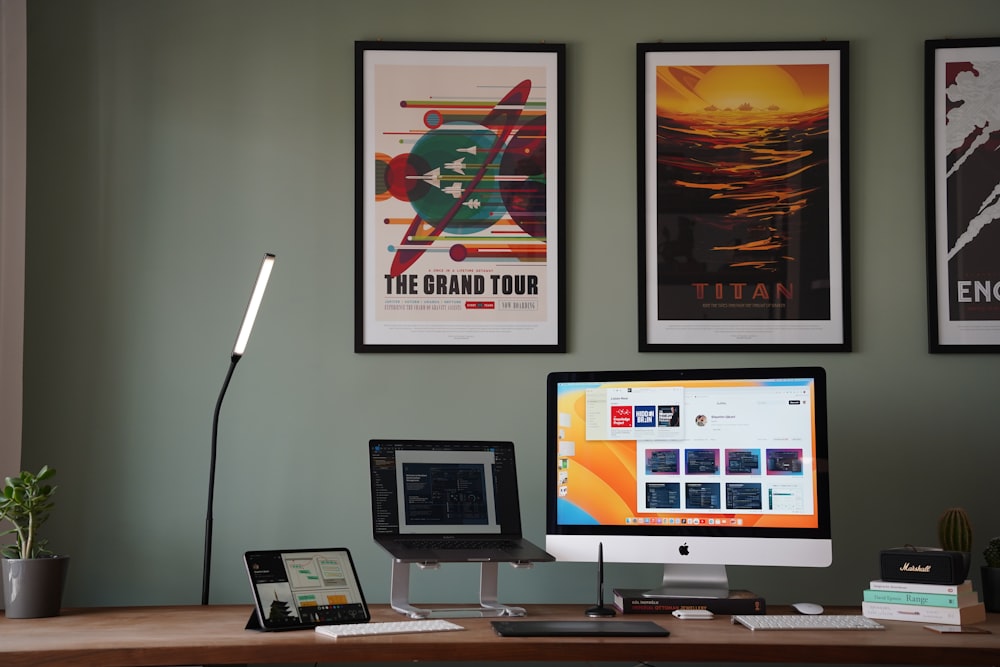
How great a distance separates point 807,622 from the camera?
197cm

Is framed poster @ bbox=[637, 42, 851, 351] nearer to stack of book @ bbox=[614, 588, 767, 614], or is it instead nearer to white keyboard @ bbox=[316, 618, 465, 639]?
stack of book @ bbox=[614, 588, 767, 614]

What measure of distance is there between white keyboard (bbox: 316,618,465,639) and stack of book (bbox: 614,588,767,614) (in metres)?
0.42

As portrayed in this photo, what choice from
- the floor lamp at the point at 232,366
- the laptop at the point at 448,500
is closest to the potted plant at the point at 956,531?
the laptop at the point at 448,500

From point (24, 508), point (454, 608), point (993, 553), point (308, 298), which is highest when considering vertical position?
point (308, 298)

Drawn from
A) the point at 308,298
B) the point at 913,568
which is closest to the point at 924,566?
the point at 913,568

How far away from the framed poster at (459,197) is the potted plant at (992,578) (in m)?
1.17

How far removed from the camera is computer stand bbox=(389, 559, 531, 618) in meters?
2.09

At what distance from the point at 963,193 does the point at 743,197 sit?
0.60m

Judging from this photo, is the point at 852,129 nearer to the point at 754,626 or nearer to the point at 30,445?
the point at 754,626

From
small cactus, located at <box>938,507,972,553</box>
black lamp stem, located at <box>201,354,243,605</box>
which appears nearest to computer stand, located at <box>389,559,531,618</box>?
black lamp stem, located at <box>201,354,243,605</box>

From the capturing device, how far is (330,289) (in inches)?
101

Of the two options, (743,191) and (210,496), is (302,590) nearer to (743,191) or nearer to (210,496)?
(210,496)

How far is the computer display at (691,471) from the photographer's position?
7.01 feet

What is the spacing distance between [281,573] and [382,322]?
0.79m
